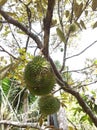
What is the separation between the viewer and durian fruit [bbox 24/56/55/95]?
1029mm

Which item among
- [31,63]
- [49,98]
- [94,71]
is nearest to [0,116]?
[94,71]

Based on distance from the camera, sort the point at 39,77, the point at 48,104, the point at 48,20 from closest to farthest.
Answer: the point at 48,20 < the point at 39,77 < the point at 48,104

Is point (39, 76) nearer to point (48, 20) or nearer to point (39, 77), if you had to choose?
point (39, 77)

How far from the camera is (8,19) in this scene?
3.36 feet

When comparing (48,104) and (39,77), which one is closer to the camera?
(39,77)

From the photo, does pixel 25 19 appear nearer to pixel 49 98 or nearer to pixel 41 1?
pixel 41 1

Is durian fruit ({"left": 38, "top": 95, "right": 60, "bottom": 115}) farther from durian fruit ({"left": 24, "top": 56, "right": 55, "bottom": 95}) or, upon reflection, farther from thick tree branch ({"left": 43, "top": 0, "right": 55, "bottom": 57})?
thick tree branch ({"left": 43, "top": 0, "right": 55, "bottom": 57})

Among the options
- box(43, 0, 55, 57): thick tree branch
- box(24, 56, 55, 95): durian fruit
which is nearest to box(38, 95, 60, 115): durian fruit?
box(24, 56, 55, 95): durian fruit

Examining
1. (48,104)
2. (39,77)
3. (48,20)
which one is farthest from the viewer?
(48,104)

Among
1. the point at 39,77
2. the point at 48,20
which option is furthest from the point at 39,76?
the point at 48,20

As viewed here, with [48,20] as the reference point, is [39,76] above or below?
below

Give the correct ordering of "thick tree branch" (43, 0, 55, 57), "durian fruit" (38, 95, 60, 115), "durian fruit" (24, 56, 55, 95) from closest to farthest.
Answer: "thick tree branch" (43, 0, 55, 57) → "durian fruit" (24, 56, 55, 95) → "durian fruit" (38, 95, 60, 115)

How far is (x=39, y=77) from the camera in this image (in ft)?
3.37

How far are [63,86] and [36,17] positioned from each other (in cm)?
106
